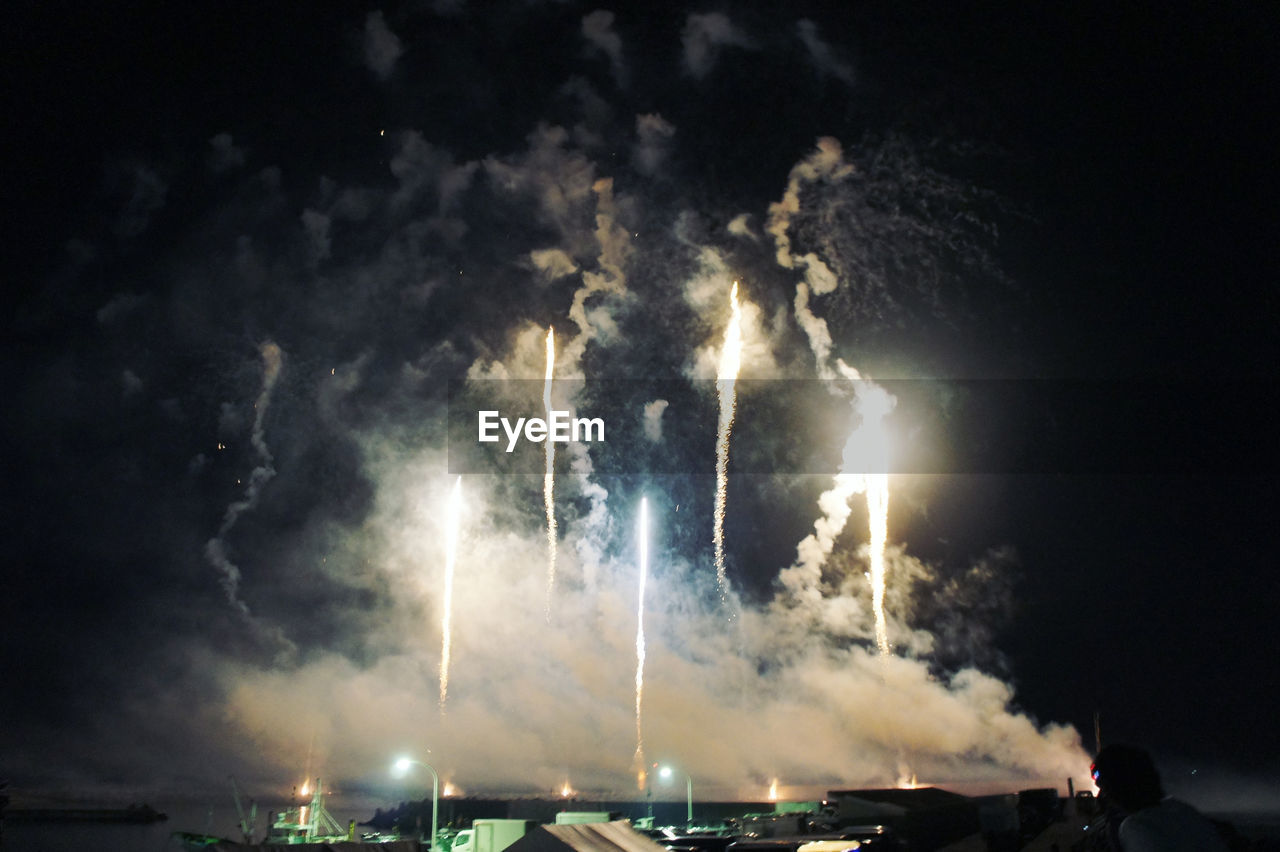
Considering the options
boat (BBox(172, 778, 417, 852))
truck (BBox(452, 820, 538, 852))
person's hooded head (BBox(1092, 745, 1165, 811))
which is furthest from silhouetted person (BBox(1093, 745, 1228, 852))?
boat (BBox(172, 778, 417, 852))

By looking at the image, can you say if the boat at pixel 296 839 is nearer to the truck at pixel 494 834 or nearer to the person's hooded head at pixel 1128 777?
the truck at pixel 494 834

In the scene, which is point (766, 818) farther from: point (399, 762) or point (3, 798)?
point (3, 798)

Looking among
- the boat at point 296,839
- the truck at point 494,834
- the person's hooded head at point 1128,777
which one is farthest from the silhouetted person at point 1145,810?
the boat at point 296,839

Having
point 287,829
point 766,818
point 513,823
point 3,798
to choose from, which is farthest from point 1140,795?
point 3,798

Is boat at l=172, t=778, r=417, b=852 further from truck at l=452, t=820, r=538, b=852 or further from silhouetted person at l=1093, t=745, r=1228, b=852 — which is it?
silhouetted person at l=1093, t=745, r=1228, b=852

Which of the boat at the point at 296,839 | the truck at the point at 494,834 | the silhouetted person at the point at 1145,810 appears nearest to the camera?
the silhouetted person at the point at 1145,810

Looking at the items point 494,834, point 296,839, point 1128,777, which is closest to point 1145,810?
point 1128,777

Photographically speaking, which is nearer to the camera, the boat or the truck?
the truck

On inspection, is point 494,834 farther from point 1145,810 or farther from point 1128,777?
point 1145,810
